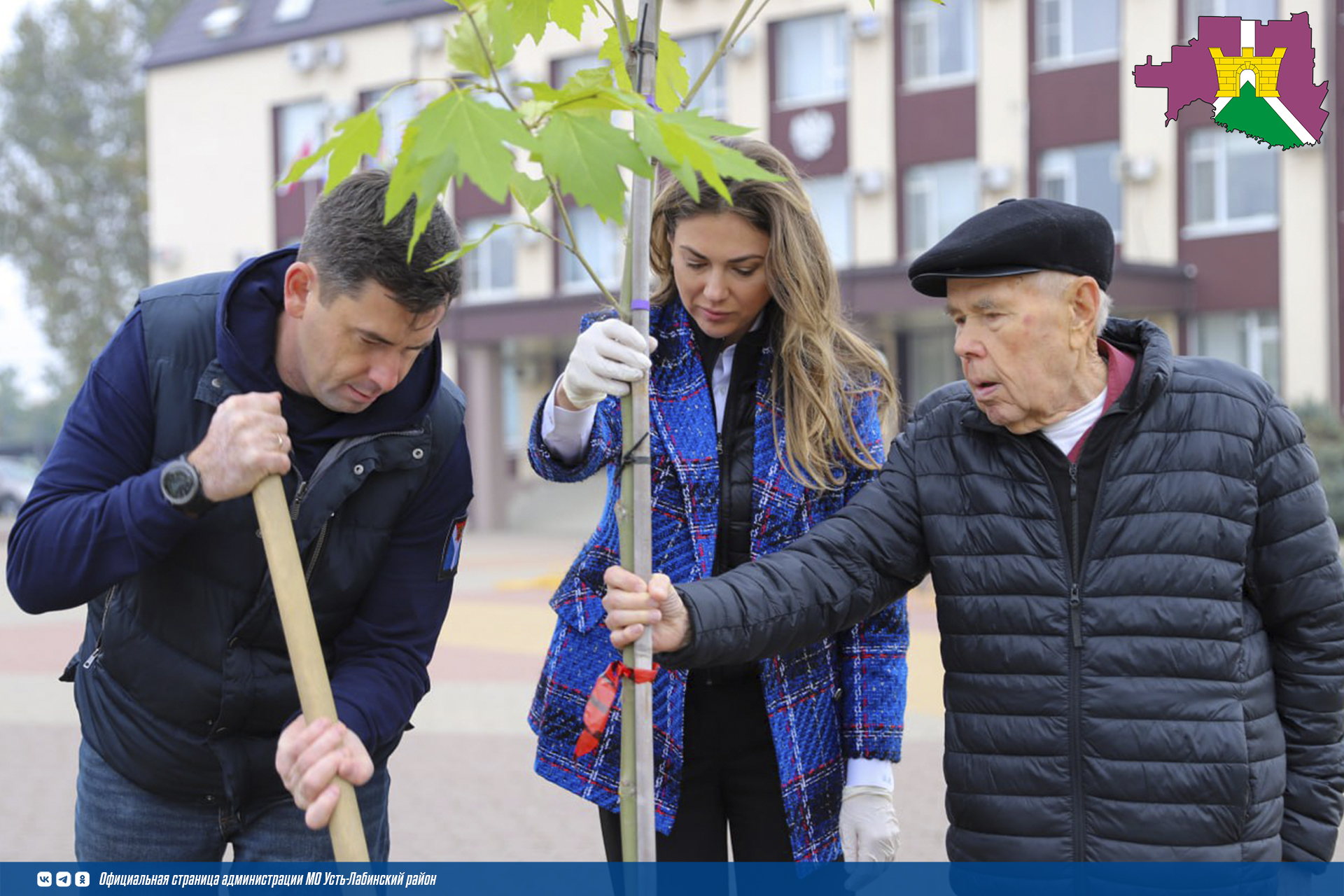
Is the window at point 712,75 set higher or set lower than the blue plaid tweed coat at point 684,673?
higher

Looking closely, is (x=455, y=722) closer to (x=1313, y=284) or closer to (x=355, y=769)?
(x=355, y=769)

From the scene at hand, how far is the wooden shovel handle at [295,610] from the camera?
213 centimetres

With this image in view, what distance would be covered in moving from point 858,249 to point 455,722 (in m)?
15.1

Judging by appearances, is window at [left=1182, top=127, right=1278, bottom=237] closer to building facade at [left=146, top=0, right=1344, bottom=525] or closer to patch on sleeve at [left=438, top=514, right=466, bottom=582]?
building facade at [left=146, top=0, right=1344, bottom=525]

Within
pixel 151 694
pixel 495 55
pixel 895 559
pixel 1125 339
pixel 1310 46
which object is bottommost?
pixel 151 694

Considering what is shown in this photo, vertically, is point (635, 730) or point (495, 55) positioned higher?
point (495, 55)

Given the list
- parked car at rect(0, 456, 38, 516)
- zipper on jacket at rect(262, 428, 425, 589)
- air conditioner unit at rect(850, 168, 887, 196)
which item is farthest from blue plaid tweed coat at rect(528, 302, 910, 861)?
parked car at rect(0, 456, 38, 516)

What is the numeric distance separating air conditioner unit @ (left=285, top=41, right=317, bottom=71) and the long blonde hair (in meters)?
26.8

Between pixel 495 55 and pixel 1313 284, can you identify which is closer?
pixel 495 55

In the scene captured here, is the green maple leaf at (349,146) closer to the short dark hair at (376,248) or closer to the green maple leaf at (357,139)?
the green maple leaf at (357,139)

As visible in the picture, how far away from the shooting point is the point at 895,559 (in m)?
2.61

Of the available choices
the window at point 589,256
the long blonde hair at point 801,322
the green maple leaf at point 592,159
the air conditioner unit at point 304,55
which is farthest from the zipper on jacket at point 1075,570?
the air conditioner unit at point 304,55

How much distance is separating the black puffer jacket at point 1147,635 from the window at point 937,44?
19.5 meters

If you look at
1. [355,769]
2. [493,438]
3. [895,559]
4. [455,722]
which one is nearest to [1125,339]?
[895,559]
